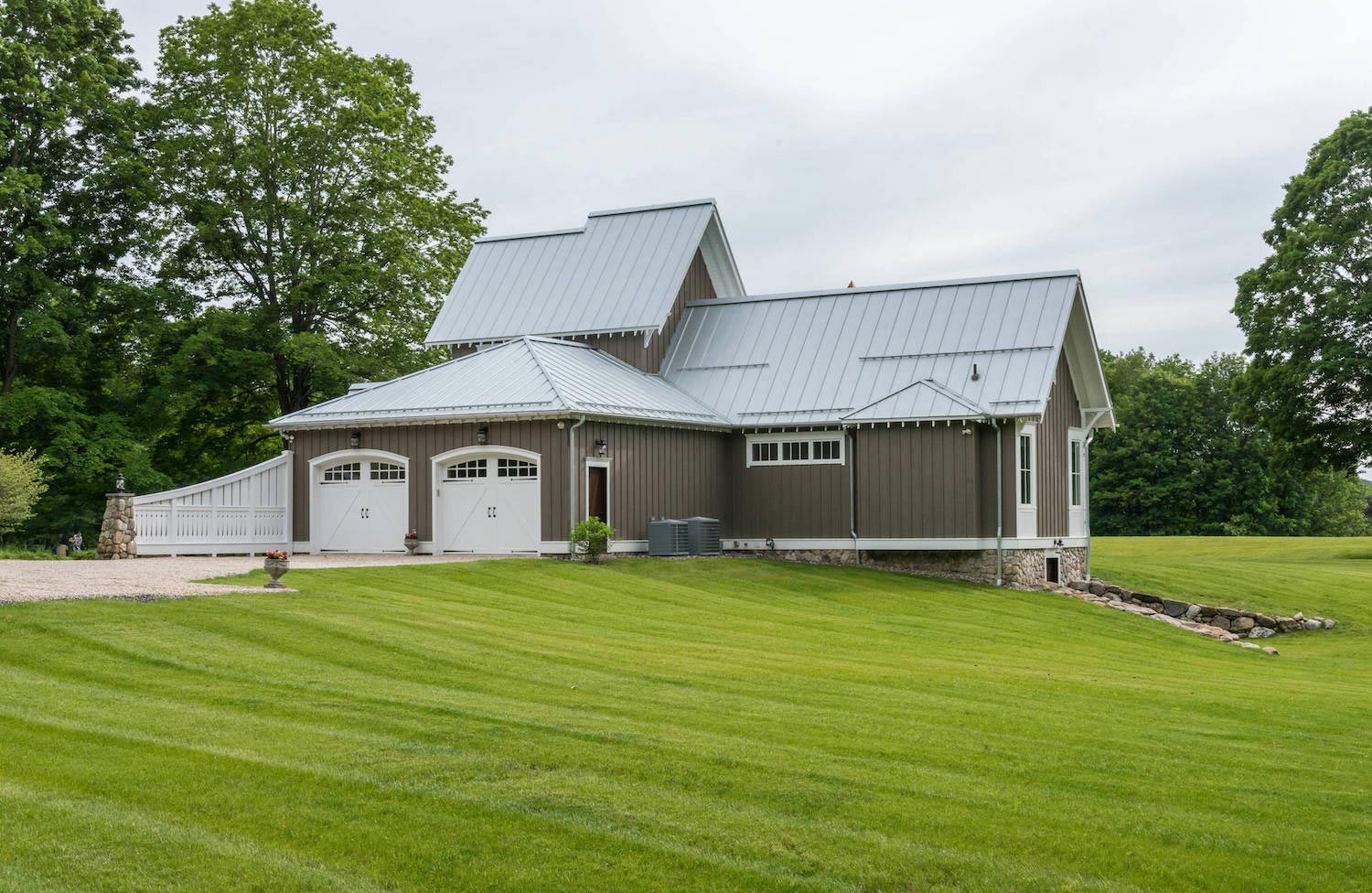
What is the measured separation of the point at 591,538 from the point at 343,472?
6.43m

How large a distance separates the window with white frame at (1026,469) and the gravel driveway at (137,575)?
10646 millimetres

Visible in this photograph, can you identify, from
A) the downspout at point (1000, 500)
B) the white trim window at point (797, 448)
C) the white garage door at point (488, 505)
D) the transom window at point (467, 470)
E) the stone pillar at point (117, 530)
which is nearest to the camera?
the stone pillar at point (117, 530)

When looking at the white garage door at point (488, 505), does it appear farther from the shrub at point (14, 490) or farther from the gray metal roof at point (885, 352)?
the shrub at point (14, 490)

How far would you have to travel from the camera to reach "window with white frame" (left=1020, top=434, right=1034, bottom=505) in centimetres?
2677

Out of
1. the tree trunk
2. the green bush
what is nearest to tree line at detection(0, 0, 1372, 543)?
the tree trunk

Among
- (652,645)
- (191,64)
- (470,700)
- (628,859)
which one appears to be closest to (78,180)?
(191,64)

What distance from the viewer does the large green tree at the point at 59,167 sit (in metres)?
31.9

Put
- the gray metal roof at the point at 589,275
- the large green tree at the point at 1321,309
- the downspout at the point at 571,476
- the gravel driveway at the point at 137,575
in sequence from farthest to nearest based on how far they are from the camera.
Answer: the large green tree at the point at 1321,309, the gray metal roof at the point at 589,275, the downspout at the point at 571,476, the gravel driveway at the point at 137,575

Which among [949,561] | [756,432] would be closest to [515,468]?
[756,432]

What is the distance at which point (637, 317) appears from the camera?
30625mm

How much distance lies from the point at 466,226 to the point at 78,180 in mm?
10847

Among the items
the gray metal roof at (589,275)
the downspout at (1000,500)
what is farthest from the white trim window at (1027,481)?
the gray metal roof at (589,275)

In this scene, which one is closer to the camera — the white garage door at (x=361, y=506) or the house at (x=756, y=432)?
the house at (x=756, y=432)

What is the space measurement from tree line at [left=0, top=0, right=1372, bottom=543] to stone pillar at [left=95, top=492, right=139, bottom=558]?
7.79 metres
